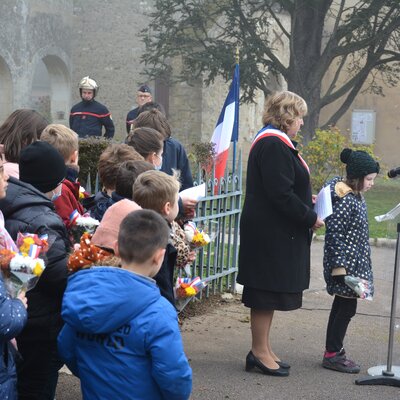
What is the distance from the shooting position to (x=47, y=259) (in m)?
3.49

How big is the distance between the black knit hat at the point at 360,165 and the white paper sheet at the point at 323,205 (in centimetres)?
27

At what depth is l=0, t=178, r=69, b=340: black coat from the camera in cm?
→ 360

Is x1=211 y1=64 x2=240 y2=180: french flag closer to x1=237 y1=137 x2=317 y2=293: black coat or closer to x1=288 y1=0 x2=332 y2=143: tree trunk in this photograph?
x1=237 y1=137 x2=317 y2=293: black coat

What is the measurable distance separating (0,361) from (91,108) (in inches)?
307

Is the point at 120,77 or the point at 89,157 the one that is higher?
the point at 120,77

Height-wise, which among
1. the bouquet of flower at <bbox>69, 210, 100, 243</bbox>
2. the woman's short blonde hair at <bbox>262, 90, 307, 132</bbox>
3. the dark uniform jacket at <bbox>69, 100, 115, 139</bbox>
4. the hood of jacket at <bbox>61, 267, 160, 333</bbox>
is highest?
the dark uniform jacket at <bbox>69, 100, 115, 139</bbox>

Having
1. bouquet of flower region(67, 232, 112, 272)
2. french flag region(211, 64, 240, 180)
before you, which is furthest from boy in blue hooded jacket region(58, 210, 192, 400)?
french flag region(211, 64, 240, 180)

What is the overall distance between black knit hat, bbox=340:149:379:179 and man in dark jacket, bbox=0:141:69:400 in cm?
Answer: 219

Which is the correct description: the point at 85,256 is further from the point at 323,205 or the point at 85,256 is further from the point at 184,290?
the point at 323,205

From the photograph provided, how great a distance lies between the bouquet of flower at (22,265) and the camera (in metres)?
3.08

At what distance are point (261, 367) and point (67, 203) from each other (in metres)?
1.74

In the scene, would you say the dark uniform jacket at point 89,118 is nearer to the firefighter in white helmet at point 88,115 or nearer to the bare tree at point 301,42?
the firefighter in white helmet at point 88,115

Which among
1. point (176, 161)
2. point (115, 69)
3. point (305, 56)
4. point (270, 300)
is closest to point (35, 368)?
point (270, 300)

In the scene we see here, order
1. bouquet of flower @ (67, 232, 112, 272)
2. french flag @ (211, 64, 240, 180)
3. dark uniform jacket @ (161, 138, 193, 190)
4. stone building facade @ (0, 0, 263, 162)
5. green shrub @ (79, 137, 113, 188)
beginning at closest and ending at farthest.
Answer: bouquet of flower @ (67, 232, 112, 272) → dark uniform jacket @ (161, 138, 193, 190) → green shrub @ (79, 137, 113, 188) → french flag @ (211, 64, 240, 180) → stone building facade @ (0, 0, 263, 162)
